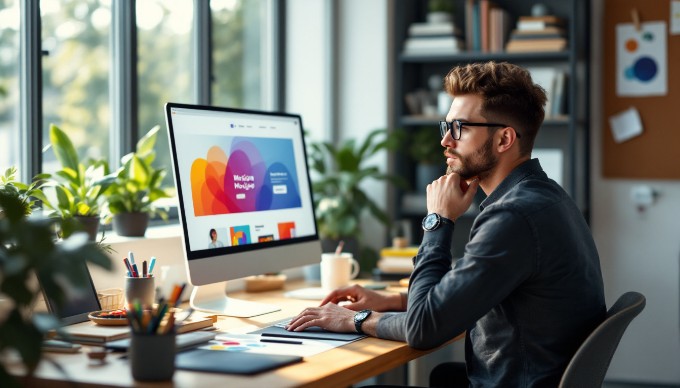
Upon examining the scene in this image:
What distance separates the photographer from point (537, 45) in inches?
163

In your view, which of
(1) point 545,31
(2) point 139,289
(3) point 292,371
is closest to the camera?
(3) point 292,371

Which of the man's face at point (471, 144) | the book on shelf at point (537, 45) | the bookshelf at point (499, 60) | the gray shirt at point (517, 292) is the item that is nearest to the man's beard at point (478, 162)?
the man's face at point (471, 144)

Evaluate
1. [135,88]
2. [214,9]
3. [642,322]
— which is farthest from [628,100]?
[135,88]

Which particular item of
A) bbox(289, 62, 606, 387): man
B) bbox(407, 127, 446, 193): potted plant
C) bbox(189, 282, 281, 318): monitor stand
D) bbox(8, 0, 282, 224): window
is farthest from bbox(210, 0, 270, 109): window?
bbox(289, 62, 606, 387): man

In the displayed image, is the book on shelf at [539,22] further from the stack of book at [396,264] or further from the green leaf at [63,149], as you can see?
the green leaf at [63,149]

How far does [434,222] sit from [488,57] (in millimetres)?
2305

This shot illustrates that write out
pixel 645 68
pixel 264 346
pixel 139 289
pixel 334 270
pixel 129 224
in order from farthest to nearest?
pixel 645 68 < pixel 334 270 < pixel 129 224 < pixel 139 289 < pixel 264 346

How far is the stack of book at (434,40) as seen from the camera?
426 centimetres

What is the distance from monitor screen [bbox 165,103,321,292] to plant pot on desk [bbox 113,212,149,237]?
44cm

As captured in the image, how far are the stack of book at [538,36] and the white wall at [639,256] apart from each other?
1.31 feet

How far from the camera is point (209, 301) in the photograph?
8.27 feet

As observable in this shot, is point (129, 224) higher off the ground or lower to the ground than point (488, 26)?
lower

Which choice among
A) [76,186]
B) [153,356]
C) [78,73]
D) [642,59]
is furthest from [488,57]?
[153,356]

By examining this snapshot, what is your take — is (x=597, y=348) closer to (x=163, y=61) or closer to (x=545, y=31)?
(x=163, y=61)
